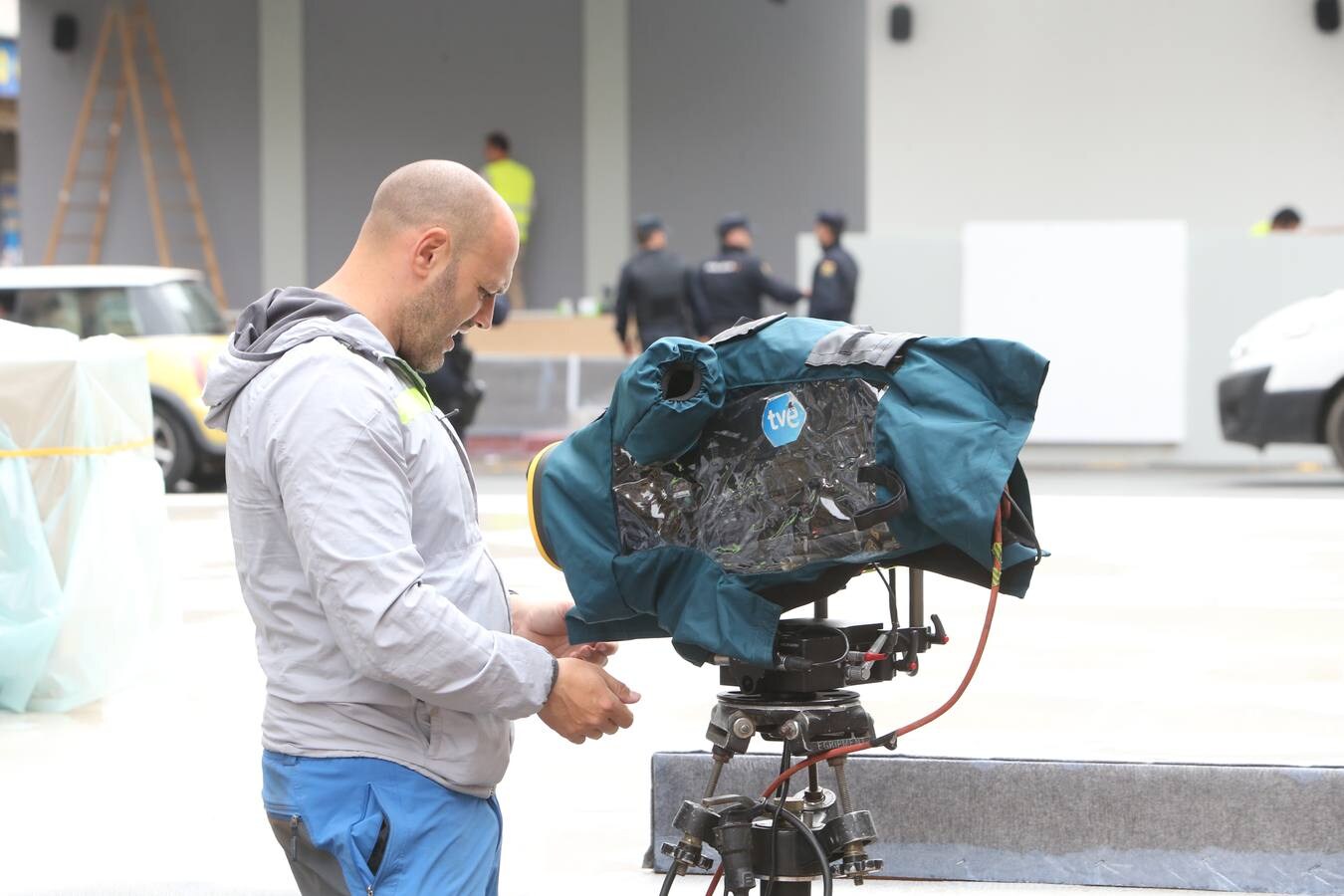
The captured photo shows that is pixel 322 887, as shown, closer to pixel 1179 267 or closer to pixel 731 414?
pixel 731 414

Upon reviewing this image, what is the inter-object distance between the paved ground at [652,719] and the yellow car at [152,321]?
3748 mm

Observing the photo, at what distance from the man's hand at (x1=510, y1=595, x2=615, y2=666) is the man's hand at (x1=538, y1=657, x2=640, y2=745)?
30 centimetres

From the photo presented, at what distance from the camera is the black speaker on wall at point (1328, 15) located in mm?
17156

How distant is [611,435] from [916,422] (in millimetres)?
450

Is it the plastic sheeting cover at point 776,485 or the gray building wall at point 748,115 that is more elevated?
the gray building wall at point 748,115

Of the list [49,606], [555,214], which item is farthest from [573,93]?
[49,606]

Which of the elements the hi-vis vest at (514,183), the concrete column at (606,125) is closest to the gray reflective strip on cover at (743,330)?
the hi-vis vest at (514,183)

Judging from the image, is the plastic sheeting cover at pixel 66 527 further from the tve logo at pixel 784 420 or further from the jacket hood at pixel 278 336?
the tve logo at pixel 784 420

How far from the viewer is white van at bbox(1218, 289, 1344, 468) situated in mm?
12117

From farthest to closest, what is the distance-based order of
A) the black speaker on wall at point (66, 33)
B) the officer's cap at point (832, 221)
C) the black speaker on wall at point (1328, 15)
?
1. the black speaker on wall at point (66, 33)
2. the black speaker on wall at point (1328, 15)
3. the officer's cap at point (832, 221)

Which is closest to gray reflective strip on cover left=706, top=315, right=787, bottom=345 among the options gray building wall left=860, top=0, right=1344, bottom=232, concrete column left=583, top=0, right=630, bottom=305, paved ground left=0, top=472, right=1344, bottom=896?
paved ground left=0, top=472, right=1344, bottom=896

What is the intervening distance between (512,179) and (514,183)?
54mm

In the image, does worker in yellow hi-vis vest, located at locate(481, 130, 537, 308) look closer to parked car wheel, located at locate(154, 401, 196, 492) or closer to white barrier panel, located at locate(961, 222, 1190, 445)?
white barrier panel, located at locate(961, 222, 1190, 445)

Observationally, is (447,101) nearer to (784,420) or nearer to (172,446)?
(172,446)
